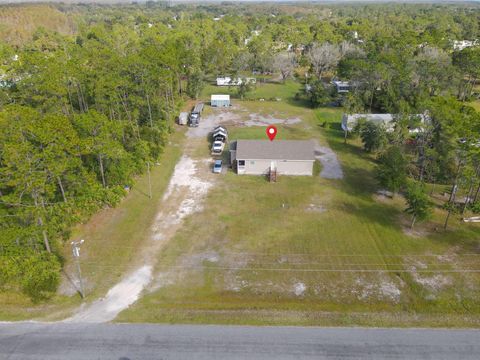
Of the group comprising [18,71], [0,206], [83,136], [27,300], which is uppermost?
[18,71]

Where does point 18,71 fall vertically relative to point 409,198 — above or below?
above

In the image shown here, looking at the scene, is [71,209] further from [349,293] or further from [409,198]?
[409,198]

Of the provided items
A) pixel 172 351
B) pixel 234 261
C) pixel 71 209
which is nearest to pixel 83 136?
pixel 71 209

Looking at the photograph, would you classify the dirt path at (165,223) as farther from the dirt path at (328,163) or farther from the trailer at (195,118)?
the dirt path at (328,163)

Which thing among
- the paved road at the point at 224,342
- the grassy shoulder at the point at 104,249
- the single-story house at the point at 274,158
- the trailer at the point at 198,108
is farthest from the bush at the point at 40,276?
the trailer at the point at 198,108

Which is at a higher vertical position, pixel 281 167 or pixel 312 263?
pixel 281 167

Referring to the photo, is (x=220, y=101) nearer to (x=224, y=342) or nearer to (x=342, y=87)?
(x=342, y=87)

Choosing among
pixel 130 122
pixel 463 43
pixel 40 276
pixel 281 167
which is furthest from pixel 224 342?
pixel 463 43
